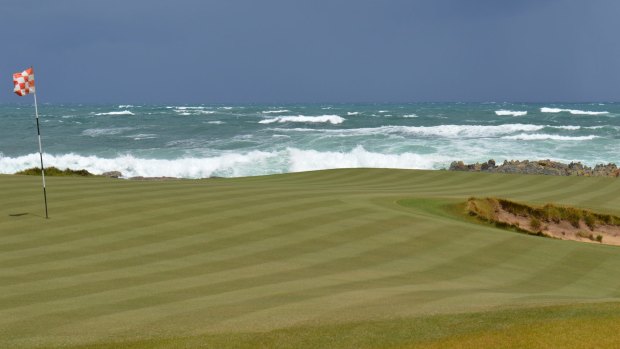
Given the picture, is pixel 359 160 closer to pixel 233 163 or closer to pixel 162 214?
pixel 233 163

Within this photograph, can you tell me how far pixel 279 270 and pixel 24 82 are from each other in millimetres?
8625

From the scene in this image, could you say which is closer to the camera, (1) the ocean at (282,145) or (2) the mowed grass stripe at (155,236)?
(2) the mowed grass stripe at (155,236)

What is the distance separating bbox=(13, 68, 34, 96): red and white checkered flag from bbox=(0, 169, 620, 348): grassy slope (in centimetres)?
358

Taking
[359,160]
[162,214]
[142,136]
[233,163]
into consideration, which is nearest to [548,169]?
[359,160]

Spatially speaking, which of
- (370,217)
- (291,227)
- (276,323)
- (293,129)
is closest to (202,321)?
(276,323)

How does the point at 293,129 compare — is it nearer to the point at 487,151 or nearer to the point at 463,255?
the point at 487,151

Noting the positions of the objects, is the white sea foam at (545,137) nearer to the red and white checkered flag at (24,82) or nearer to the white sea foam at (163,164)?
the white sea foam at (163,164)

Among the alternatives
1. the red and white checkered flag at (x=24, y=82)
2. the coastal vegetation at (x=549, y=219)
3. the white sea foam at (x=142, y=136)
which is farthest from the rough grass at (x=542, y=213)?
the white sea foam at (x=142, y=136)

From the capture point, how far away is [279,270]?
13.9m

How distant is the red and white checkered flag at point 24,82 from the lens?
54.3ft

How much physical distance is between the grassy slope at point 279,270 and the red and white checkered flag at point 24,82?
3.58 metres

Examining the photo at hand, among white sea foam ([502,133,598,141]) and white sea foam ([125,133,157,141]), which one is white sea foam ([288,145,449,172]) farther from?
white sea foam ([125,133,157,141])

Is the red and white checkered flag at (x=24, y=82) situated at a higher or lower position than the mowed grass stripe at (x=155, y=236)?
higher

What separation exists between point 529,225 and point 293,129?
6565 centimetres
